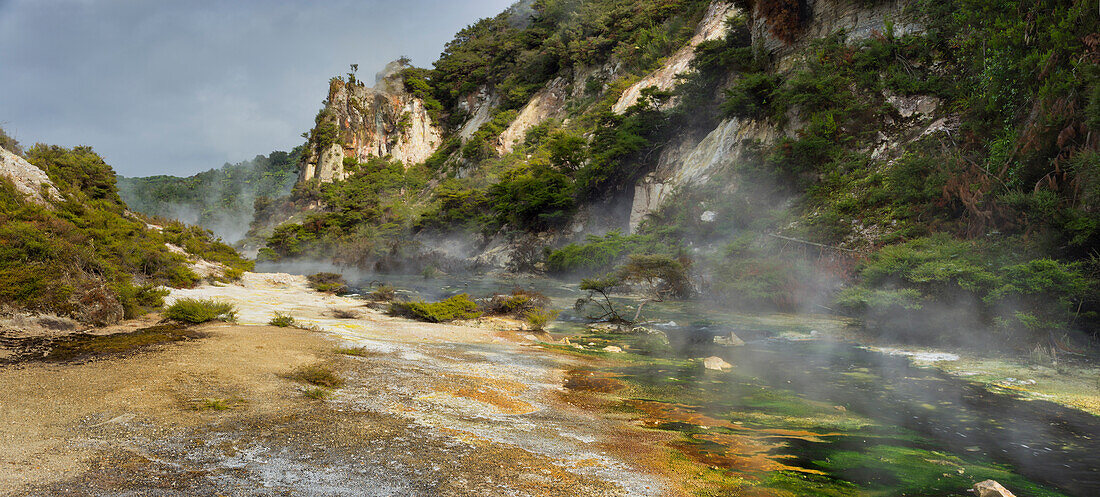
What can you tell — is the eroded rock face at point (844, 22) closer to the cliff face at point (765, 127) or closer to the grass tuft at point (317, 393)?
the cliff face at point (765, 127)

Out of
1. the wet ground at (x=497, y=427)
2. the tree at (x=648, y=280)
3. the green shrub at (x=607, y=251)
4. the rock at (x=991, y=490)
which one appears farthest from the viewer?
the green shrub at (x=607, y=251)

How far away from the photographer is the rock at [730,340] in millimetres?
10767

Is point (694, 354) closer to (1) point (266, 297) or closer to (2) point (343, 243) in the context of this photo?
(1) point (266, 297)

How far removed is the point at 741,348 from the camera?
10375mm

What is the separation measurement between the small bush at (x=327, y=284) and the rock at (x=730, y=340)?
13563 millimetres

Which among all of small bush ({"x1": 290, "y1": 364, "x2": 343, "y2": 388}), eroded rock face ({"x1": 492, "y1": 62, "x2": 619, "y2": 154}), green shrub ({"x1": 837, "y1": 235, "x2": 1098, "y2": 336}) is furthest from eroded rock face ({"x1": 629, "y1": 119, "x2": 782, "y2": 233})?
eroded rock face ({"x1": 492, "y1": 62, "x2": 619, "y2": 154})

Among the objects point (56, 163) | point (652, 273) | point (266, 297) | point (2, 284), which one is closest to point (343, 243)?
point (56, 163)

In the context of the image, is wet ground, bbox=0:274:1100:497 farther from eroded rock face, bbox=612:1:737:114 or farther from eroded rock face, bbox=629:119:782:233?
eroded rock face, bbox=612:1:737:114

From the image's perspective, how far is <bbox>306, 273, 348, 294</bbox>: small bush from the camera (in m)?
18.3

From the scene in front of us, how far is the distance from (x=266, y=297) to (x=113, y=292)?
5.92 metres

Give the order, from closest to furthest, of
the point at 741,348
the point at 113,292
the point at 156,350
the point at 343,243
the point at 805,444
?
the point at 805,444 → the point at 156,350 → the point at 113,292 → the point at 741,348 → the point at 343,243

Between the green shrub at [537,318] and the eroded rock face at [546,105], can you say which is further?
the eroded rock face at [546,105]

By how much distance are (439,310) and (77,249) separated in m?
7.04

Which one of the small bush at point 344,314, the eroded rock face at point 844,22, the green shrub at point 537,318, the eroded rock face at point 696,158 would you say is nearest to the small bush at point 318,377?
the small bush at point 344,314
